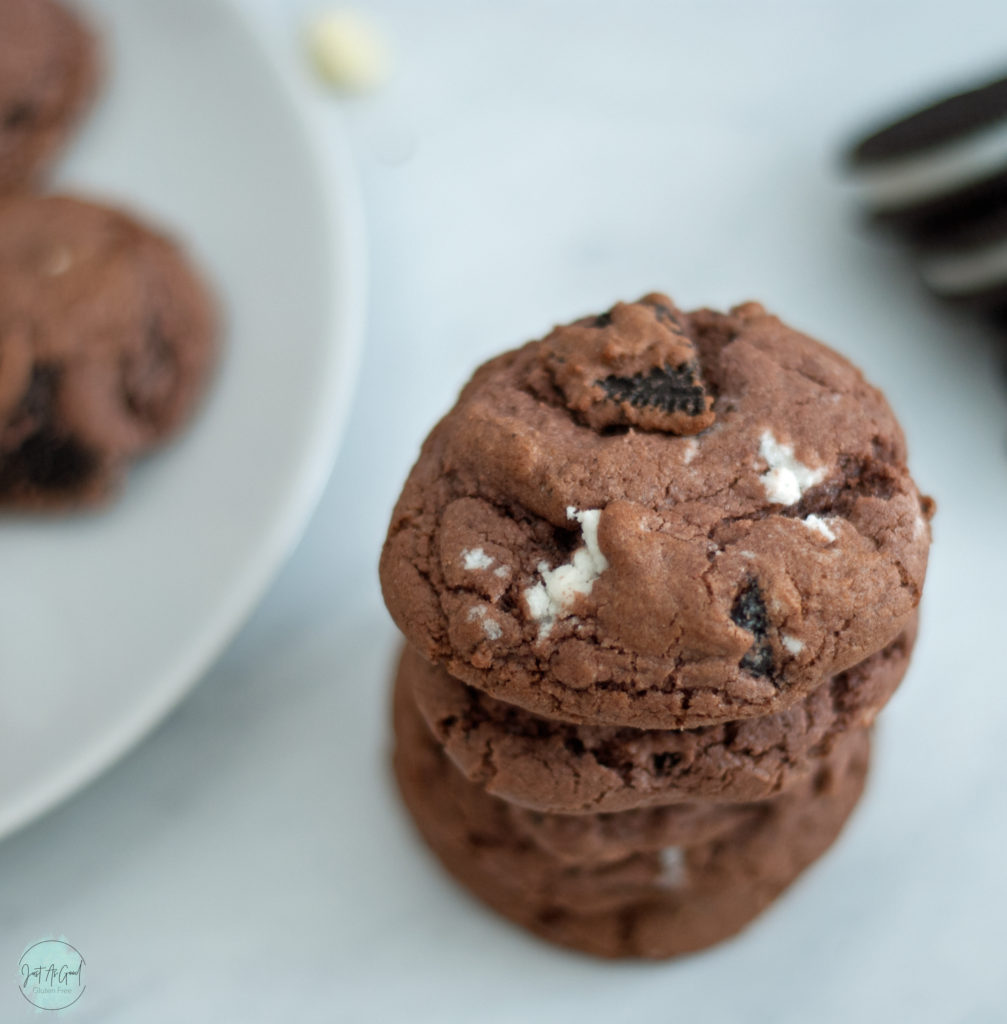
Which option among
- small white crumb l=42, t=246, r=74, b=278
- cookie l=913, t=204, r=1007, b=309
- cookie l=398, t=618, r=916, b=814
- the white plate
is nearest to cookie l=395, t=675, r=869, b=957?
cookie l=398, t=618, r=916, b=814

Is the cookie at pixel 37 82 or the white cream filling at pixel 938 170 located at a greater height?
the cookie at pixel 37 82

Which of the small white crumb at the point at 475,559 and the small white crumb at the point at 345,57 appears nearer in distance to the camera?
the small white crumb at the point at 475,559

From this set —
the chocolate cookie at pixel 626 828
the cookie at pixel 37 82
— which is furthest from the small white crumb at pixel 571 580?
the cookie at pixel 37 82

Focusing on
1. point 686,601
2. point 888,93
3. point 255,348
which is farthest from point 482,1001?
point 888,93

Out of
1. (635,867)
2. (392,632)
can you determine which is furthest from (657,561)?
(392,632)

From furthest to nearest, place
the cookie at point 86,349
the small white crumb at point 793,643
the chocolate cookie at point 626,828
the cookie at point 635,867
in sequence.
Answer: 1. the cookie at point 86,349
2. the cookie at point 635,867
3. the chocolate cookie at point 626,828
4. the small white crumb at point 793,643

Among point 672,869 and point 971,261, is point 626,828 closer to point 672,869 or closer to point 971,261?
point 672,869

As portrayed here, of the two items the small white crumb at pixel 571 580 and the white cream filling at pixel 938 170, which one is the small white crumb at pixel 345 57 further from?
the small white crumb at pixel 571 580
